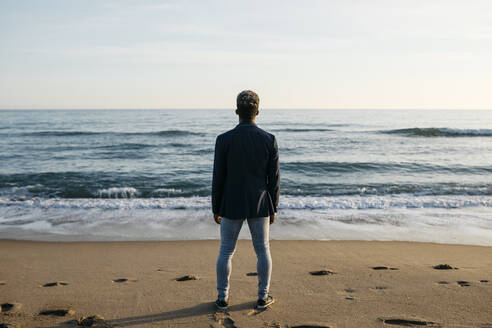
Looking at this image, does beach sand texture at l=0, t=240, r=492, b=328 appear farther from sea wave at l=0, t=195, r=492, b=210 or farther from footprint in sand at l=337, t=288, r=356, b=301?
sea wave at l=0, t=195, r=492, b=210

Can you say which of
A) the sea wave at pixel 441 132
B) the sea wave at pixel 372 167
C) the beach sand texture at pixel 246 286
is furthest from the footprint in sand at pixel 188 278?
the sea wave at pixel 441 132

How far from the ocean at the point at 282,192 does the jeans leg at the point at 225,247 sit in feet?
9.48

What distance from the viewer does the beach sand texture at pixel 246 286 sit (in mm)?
2887

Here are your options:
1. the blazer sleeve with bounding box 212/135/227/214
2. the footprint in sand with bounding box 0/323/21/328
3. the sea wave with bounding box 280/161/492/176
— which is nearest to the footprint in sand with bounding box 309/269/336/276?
the blazer sleeve with bounding box 212/135/227/214

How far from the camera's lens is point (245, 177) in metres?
2.71

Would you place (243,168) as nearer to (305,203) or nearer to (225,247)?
(225,247)

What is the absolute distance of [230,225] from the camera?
2.79m

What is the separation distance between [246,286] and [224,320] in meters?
0.78

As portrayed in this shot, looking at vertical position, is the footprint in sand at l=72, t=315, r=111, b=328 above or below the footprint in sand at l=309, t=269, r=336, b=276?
above

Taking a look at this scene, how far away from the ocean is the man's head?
354 cm

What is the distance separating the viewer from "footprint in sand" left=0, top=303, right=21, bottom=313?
3.04 meters

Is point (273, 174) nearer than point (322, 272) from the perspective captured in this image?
Yes

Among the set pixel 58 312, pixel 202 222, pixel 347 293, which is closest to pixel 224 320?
pixel 347 293

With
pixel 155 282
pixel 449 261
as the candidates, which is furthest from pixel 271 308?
pixel 449 261
